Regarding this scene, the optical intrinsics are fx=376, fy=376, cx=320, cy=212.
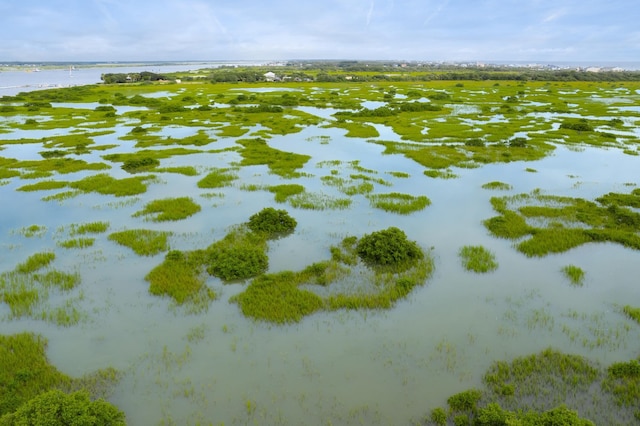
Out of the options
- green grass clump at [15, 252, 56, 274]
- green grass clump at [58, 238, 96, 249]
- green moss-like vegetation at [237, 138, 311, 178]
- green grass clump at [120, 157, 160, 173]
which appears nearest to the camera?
green grass clump at [15, 252, 56, 274]

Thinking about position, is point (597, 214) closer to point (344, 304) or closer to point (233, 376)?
point (344, 304)

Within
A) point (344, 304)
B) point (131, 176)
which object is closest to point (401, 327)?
point (344, 304)

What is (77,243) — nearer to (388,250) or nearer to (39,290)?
(39,290)

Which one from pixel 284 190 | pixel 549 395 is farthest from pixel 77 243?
pixel 549 395

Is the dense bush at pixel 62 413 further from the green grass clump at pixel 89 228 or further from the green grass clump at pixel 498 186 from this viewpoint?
the green grass clump at pixel 498 186

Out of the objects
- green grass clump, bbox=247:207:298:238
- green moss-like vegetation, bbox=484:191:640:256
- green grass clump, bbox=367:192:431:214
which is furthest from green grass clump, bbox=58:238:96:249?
green moss-like vegetation, bbox=484:191:640:256

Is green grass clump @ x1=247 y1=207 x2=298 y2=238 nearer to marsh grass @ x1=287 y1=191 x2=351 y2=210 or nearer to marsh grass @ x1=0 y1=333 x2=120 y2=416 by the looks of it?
marsh grass @ x1=287 y1=191 x2=351 y2=210

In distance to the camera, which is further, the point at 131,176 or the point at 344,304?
the point at 131,176
